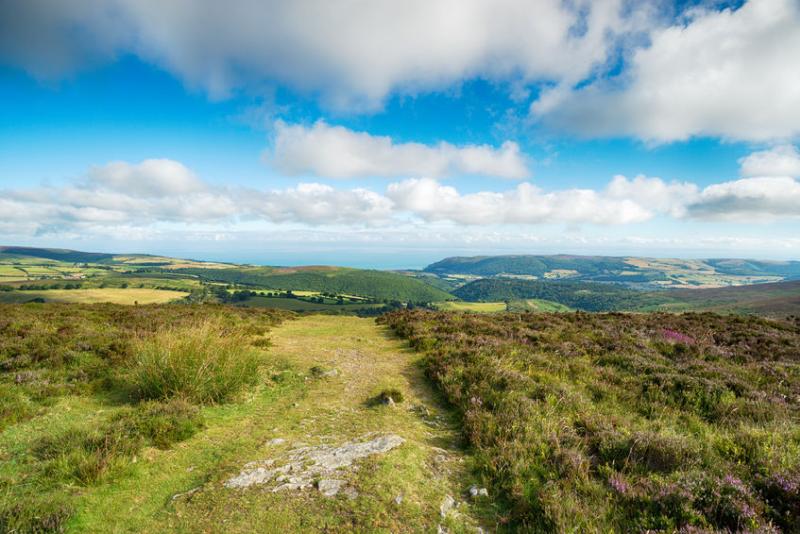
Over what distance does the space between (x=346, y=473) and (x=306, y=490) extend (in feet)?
2.27

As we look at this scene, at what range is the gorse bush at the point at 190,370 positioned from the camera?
8.52 meters

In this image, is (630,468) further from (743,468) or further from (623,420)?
(623,420)

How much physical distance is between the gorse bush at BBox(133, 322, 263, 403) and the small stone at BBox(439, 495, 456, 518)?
6.51 meters

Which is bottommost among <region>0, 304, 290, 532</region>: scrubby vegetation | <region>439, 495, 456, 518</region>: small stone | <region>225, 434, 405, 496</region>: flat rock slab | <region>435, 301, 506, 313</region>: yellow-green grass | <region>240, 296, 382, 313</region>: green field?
<region>435, 301, 506, 313</region>: yellow-green grass

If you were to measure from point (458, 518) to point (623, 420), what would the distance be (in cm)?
490

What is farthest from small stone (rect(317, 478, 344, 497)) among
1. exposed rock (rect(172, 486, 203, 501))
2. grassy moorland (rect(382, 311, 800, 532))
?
grassy moorland (rect(382, 311, 800, 532))

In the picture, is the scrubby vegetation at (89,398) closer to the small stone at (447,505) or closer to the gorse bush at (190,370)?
the gorse bush at (190,370)

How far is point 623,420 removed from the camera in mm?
7430

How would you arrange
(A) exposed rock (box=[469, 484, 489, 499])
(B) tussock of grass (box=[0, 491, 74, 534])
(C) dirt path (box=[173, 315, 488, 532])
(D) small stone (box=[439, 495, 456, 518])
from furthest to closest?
(A) exposed rock (box=[469, 484, 489, 499]), (D) small stone (box=[439, 495, 456, 518]), (C) dirt path (box=[173, 315, 488, 532]), (B) tussock of grass (box=[0, 491, 74, 534])

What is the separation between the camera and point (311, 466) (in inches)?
232

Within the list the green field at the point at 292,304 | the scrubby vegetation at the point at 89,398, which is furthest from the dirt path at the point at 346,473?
the green field at the point at 292,304

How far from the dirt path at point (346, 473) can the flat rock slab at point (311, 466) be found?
0.06 feet

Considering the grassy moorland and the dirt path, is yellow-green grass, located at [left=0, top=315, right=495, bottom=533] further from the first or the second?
the grassy moorland

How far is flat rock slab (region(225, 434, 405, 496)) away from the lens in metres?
5.40
